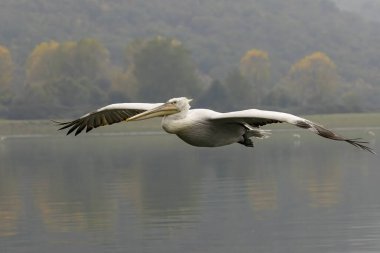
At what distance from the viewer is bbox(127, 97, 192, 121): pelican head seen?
16266mm

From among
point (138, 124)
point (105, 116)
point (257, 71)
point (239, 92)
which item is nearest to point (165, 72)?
point (239, 92)

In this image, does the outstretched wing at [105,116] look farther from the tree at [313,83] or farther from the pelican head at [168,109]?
the tree at [313,83]

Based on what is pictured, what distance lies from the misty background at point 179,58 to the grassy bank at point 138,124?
523 centimetres

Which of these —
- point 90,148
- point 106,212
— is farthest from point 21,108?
point 106,212

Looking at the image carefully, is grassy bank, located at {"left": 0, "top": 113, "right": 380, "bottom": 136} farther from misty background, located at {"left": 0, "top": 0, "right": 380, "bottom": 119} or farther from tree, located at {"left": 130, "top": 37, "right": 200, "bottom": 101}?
tree, located at {"left": 130, "top": 37, "right": 200, "bottom": 101}

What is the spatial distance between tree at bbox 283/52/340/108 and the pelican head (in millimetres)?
107856

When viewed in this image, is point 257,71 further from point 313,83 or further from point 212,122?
point 212,122

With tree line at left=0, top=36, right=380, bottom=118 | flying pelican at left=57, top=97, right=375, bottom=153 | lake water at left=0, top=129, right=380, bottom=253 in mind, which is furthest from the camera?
tree line at left=0, top=36, right=380, bottom=118

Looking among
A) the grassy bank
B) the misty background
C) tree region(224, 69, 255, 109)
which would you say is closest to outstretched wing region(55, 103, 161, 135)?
the grassy bank

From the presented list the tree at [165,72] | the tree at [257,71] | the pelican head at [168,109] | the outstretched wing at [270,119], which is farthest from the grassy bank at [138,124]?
the pelican head at [168,109]

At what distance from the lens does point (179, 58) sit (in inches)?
5000

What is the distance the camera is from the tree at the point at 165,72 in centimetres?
12731

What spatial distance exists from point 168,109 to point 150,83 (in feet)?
371

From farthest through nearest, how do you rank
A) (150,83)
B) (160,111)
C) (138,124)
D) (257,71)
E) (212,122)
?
(257,71)
(150,83)
(138,124)
(212,122)
(160,111)
